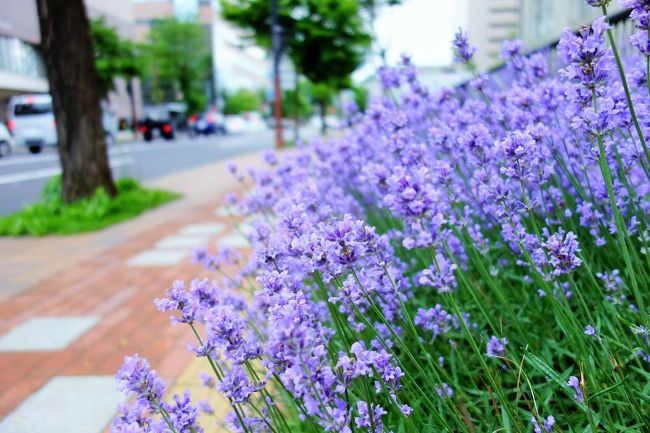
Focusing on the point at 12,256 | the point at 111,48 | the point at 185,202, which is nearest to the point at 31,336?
the point at 12,256

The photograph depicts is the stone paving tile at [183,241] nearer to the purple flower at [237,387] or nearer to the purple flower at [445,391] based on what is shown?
the purple flower at [445,391]

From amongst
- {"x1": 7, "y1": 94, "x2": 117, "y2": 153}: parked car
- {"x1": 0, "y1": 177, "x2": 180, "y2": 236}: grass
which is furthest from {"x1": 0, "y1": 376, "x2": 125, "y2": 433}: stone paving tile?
{"x1": 7, "y1": 94, "x2": 117, "y2": 153}: parked car

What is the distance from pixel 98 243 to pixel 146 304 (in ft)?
8.49

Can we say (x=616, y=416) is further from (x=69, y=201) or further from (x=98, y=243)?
(x=69, y=201)

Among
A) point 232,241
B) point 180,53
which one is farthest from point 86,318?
point 180,53

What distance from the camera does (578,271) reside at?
2160mm

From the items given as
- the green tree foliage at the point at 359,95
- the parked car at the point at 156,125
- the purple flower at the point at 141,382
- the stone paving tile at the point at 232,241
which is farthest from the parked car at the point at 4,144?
the purple flower at the point at 141,382

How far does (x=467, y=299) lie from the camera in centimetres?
219

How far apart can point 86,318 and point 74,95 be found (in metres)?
4.60

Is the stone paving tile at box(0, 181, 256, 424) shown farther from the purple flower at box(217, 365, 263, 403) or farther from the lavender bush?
the purple flower at box(217, 365, 263, 403)

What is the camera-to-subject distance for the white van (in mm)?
21922

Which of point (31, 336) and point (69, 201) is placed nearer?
point (31, 336)

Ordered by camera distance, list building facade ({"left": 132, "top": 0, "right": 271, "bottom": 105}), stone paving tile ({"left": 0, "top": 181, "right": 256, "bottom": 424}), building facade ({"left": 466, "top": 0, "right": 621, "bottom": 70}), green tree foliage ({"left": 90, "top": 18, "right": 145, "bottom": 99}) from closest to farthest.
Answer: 1. stone paving tile ({"left": 0, "top": 181, "right": 256, "bottom": 424})
2. building facade ({"left": 466, "top": 0, "right": 621, "bottom": 70})
3. green tree foliage ({"left": 90, "top": 18, "right": 145, "bottom": 99})
4. building facade ({"left": 132, "top": 0, "right": 271, "bottom": 105})

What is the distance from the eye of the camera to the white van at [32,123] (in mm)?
21922
